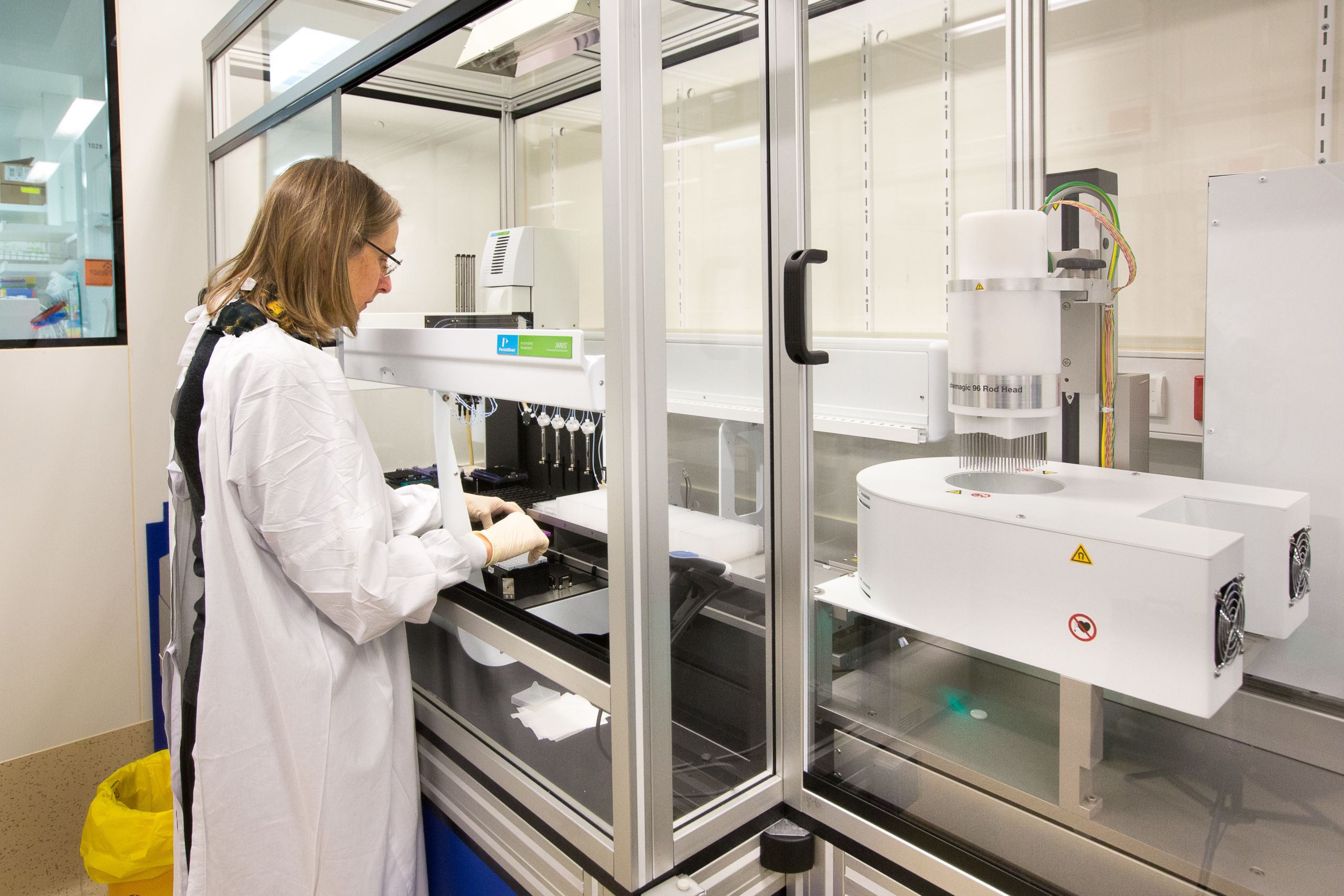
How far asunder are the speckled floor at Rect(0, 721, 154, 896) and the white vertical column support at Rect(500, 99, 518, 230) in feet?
6.62

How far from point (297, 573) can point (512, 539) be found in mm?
330

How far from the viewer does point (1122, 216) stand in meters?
1.02

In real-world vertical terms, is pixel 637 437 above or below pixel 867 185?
below

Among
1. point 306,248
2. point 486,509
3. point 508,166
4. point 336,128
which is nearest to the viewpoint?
point 306,248

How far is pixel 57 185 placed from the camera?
2.50m

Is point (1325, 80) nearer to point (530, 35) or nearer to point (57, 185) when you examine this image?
point (530, 35)

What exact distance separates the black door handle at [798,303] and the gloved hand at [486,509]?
65 centimetres

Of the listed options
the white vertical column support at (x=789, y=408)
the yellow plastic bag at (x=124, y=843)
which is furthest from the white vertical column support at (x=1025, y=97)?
the yellow plastic bag at (x=124, y=843)

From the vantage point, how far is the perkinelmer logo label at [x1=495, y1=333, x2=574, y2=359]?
3.68 ft

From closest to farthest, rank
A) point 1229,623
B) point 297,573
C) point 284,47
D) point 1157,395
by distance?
point 1229,623, point 1157,395, point 297,573, point 284,47

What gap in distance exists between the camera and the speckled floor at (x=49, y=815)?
2.47 meters

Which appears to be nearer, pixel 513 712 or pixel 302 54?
pixel 513 712

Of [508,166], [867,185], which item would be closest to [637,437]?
[867,185]

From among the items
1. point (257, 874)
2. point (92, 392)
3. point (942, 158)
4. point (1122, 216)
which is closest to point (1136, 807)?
point (1122, 216)
